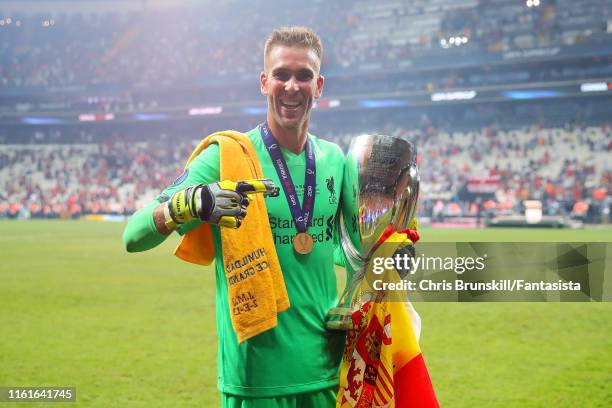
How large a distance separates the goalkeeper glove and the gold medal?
377 mm

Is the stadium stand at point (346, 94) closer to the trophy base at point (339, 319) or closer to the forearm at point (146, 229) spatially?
the trophy base at point (339, 319)

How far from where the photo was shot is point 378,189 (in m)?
2.18

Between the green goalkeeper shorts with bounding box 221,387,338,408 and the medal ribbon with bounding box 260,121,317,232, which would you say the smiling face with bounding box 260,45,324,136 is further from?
the green goalkeeper shorts with bounding box 221,387,338,408

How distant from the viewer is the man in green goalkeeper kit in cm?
226

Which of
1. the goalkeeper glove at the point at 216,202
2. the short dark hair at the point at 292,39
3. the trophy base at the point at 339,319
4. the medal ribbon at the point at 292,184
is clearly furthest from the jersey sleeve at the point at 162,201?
the trophy base at the point at 339,319

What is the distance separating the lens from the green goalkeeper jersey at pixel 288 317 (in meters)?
2.26

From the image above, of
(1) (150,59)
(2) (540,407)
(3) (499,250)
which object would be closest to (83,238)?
(2) (540,407)

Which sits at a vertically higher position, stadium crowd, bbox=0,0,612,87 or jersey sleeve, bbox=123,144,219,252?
stadium crowd, bbox=0,0,612,87

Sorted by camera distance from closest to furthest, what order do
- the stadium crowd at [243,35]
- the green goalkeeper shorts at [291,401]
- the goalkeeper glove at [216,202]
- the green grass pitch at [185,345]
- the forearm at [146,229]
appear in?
the goalkeeper glove at [216,202], the forearm at [146,229], the green goalkeeper shorts at [291,401], the green grass pitch at [185,345], the stadium crowd at [243,35]

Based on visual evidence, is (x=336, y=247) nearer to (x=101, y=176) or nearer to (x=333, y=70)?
(x=333, y=70)

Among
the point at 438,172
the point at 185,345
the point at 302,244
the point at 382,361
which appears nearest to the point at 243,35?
the point at 438,172

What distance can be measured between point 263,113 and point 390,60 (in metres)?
9.77

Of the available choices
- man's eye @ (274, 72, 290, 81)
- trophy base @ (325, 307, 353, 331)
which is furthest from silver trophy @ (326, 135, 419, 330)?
man's eye @ (274, 72, 290, 81)

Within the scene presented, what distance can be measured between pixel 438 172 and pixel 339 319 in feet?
110
